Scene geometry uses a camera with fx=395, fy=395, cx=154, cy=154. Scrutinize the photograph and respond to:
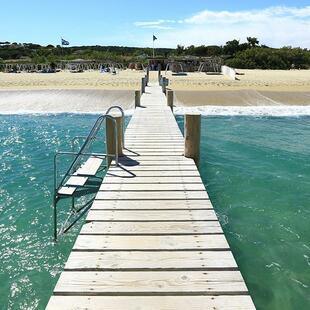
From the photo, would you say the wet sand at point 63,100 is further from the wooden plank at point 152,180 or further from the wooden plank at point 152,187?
the wooden plank at point 152,187

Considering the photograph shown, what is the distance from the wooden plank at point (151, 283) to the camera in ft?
12.4

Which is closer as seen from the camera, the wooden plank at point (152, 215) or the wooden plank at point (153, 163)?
the wooden plank at point (152, 215)

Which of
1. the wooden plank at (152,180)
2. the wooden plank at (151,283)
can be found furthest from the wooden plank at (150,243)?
the wooden plank at (152,180)

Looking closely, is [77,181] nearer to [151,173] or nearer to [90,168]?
[90,168]

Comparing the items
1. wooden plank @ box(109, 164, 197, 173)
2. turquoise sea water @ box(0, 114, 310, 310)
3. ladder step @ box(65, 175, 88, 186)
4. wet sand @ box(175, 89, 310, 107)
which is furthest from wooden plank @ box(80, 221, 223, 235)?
wet sand @ box(175, 89, 310, 107)

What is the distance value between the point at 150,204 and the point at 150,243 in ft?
4.34

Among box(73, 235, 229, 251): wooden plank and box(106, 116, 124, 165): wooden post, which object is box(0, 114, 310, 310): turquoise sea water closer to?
box(73, 235, 229, 251): wooden plank

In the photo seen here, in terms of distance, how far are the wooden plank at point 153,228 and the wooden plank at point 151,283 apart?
99 cm

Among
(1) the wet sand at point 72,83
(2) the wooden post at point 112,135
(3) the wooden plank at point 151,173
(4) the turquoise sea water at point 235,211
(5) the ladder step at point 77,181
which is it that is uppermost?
(2) the wooden post at point 112,135

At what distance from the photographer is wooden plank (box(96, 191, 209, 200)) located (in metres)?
6.30

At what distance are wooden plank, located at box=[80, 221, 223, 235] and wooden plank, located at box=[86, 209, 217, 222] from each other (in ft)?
0.41

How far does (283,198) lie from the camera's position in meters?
9.54

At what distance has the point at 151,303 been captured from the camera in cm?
362

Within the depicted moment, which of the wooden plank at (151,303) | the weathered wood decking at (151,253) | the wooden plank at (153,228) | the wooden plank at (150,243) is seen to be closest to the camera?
the wooden plank at (151,303)
